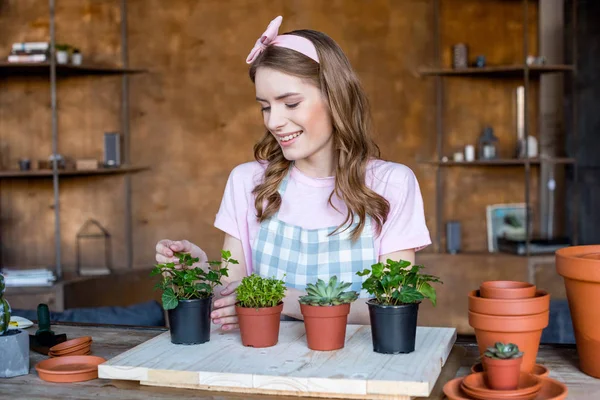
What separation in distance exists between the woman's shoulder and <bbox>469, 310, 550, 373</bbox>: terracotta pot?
871 millimetres

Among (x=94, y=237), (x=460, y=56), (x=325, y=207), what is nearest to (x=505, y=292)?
(x=325, y=207)

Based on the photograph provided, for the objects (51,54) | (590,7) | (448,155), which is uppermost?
(590,7)

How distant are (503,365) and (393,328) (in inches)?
10.4

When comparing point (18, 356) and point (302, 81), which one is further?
point (302, 81)

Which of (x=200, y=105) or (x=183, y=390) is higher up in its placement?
(x=200, y=105)

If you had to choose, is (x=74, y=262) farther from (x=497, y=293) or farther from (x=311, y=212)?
(x=497, y=293)

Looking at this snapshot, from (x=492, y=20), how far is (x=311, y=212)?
135 inches

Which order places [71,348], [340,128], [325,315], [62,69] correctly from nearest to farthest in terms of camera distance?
[325,315] → [71,348] → [340,128] → [62,69]

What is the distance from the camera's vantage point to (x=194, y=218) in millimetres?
5395

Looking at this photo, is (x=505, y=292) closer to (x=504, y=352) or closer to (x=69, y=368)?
(x=504, y=352)

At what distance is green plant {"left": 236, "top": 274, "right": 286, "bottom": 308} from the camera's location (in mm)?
1570

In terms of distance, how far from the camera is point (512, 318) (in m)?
1.38

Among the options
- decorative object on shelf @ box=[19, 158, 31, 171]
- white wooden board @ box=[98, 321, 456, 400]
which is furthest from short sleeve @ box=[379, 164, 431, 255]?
decorative object on shelf @ box=[19, 158, 31, 171]

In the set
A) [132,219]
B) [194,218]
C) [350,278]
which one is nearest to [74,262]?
[132,219]
